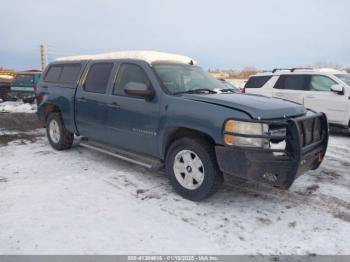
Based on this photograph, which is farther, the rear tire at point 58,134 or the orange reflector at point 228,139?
the rear tire at point 58,134

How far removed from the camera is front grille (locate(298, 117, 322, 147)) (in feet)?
12.5

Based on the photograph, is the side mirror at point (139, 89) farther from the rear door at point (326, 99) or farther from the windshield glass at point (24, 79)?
the windshield glass at point (24, 79)

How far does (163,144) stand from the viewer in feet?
14.4

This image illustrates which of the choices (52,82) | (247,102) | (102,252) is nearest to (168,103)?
(247,102)

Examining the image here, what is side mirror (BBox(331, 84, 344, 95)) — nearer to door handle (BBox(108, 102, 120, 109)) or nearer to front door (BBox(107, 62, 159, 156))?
front door (BBox(107, 62, 159, 156))

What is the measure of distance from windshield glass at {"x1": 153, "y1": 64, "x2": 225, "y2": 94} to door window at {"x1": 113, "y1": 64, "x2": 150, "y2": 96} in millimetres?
234

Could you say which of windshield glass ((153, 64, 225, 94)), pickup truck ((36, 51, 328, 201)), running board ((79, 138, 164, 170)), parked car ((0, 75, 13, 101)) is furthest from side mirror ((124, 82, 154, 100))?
parked car ((0, 75, 13, 101))

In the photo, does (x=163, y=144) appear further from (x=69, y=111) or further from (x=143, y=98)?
(x=69, y=111)

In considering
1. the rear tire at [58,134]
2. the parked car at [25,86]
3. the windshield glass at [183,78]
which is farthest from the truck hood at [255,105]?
the parked car at [25,86]

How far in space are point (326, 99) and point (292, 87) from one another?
1.04 m

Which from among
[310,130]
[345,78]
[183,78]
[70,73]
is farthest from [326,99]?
[70,73]

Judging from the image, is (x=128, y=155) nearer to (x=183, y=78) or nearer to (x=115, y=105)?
(x=115, y=105)

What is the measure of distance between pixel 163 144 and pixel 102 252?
1773 mm

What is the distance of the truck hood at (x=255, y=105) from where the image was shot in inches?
143
